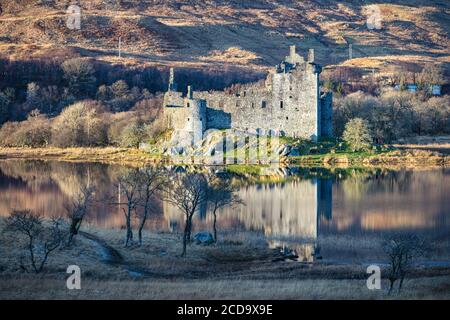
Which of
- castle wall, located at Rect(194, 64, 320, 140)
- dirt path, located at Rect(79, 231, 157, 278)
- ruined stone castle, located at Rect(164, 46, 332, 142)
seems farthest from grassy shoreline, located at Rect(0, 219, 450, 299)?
ruined stone castle, located at Rect(164, 46, 332, 142)

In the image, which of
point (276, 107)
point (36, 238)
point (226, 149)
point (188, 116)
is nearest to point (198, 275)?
point (36, 238)

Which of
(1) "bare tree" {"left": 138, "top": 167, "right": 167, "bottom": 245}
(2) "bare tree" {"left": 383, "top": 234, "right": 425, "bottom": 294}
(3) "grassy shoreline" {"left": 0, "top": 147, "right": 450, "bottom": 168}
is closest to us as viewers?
(2) "bare tree" {"left": 383, "top": 234, "right": 425, "bottom": 294}

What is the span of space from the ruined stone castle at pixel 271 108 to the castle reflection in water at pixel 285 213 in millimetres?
18443

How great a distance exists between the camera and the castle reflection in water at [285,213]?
4391cm

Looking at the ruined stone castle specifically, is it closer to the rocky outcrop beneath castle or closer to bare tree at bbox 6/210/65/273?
the rocky outcrop beneath castle

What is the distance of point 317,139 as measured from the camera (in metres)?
83.1

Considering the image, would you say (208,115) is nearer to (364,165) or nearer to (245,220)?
(364,165)

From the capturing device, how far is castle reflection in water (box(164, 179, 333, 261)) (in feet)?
144

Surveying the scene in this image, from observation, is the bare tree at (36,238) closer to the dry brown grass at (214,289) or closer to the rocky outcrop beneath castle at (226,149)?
the dry brown grass at (214,289)

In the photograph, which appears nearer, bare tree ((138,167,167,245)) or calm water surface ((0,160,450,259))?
bare tree ((138,167,167,245))

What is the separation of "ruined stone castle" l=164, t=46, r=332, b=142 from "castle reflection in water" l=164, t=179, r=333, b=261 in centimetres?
1844

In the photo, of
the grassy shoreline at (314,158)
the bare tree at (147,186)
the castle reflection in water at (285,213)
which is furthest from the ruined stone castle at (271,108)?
the bare tree at (147,186)

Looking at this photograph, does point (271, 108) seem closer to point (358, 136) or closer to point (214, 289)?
point (358, 136)
